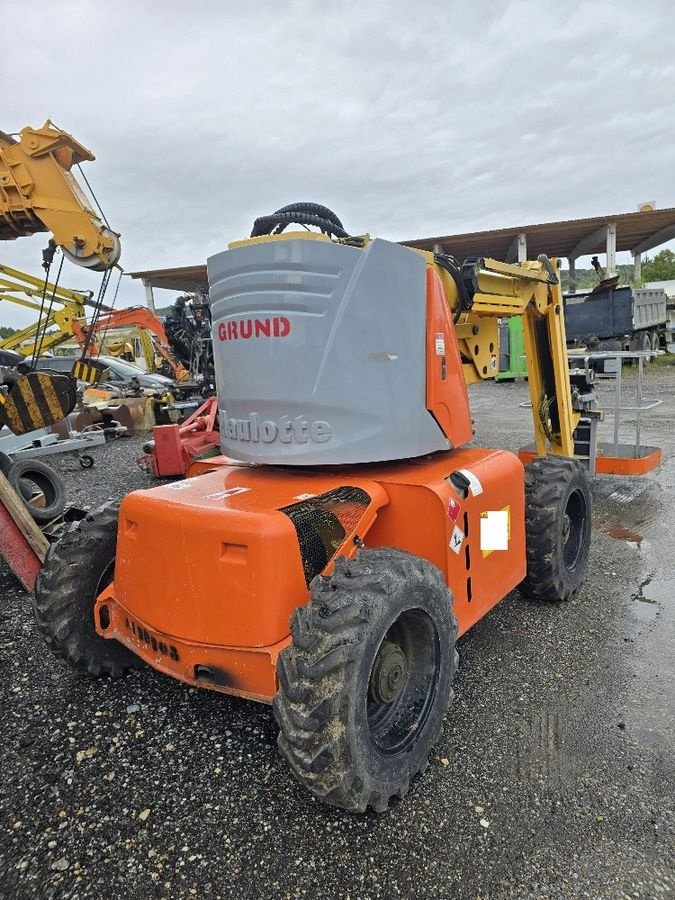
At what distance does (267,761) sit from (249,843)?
1.40 feet

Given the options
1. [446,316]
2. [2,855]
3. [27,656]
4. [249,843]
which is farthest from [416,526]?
[27,656]

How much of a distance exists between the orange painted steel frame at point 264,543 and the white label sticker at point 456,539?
0.03 ft

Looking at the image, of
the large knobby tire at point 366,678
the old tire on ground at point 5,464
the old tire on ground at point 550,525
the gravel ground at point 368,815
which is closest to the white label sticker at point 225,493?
the large knobby tire at point 366,678

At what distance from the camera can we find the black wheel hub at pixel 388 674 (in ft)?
8.21

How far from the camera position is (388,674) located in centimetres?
254

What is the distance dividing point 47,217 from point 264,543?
5081 mm

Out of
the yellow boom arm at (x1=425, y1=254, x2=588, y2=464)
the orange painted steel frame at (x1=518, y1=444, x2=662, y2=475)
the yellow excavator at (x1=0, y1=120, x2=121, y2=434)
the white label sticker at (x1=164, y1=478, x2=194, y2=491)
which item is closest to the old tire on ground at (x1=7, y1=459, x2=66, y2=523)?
the yellow excavator at (x1=0, y1=120, x2=121, y2=434)

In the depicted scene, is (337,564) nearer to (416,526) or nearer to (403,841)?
(416,526)

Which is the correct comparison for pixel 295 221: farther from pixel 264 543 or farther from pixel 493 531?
pixel 493 531

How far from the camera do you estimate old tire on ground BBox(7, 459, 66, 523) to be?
5.60 meters

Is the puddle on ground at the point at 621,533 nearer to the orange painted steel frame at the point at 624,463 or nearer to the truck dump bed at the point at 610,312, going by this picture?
the orange painted steel frame at the point at 624,463

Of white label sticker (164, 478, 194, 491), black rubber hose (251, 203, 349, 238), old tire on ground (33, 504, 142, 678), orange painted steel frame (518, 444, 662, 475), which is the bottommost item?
orange painted steel frame (518, 444, 662, 475)

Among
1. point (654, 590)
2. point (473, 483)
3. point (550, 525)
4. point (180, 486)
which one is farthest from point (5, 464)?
point (654, 590)

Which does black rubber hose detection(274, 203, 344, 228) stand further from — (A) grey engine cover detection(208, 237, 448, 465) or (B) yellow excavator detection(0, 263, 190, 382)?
(B) yellow excavator detection(0, 263, 190, 382)
